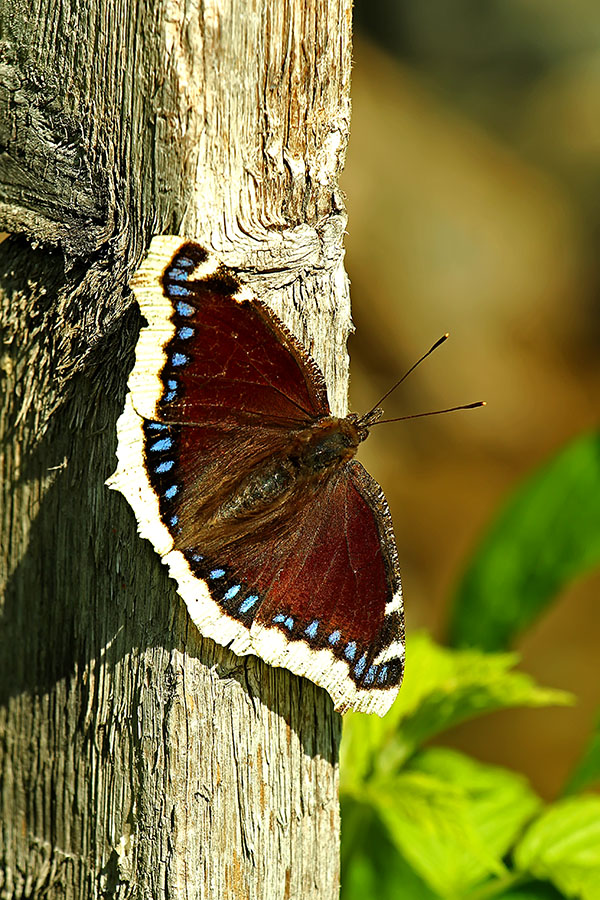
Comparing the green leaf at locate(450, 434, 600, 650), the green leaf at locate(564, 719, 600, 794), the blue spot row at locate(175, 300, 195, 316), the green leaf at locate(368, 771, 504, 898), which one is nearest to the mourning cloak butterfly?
the blue spot row at locate(175, 300, 195, 316)

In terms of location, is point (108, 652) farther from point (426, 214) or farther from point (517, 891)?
point (426, 214)

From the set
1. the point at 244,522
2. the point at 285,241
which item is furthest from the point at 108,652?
the point at 285,241

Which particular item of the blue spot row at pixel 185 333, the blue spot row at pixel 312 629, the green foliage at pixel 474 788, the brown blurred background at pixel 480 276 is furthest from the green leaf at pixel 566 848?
the brown blurred background at pixel 480 276

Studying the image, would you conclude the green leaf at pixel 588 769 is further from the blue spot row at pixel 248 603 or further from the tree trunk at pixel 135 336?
the blue spot row at pixel 248 603

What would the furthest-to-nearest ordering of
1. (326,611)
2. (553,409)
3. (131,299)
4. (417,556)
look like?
(553,409) → (417,556) → (326,611) → (131,299)

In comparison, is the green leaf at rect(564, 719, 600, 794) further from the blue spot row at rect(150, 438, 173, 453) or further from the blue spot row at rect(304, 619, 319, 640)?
the blue spot row at rect(150, 438, 173, 453)

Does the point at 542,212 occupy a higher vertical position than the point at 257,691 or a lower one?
higher

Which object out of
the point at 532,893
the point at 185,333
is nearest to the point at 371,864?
the point at 532,893
